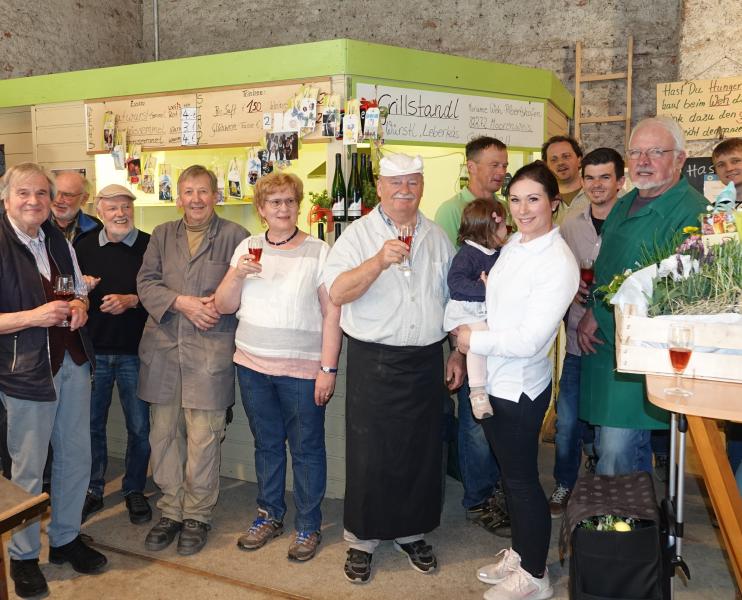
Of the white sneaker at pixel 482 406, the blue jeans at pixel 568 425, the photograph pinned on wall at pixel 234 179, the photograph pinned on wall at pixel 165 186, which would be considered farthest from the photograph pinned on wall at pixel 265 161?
the white sneaker at pixel 482 406

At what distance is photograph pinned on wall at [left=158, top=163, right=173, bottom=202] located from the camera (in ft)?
16.8

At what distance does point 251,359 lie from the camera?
3295mm

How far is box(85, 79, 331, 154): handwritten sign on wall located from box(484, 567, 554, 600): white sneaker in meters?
2.66

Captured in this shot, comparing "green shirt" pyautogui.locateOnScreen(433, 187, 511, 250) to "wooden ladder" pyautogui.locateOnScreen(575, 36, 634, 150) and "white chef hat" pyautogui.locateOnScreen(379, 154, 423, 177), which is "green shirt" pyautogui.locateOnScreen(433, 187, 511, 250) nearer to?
"white chef hat" pyautogui.locateOnScreen(379, 154, 423, 177)

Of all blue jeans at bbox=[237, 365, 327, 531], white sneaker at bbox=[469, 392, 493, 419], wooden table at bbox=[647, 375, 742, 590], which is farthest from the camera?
blue jeans at bbox=[237, 365, 327, 531]

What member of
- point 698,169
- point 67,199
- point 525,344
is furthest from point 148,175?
point 698,169

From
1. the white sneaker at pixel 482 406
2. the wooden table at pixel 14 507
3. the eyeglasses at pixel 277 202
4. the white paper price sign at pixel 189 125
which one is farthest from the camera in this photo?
the white paper price sign at pixel 189 125

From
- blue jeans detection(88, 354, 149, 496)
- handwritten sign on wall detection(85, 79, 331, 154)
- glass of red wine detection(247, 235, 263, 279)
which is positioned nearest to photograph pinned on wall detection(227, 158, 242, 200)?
handwritten sign on wall detection(85, 79, 331, 154)

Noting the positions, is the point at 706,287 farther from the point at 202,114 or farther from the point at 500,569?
the point at 202,114

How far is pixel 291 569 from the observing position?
3.23 metres

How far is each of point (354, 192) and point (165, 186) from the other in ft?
5.66

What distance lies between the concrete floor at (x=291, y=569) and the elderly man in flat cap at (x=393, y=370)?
0.12 meters

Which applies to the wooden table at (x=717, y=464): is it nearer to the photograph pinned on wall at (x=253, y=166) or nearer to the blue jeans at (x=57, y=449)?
the blue jeans at (x=57, y=449)

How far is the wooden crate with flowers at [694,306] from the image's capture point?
7.24 ft
